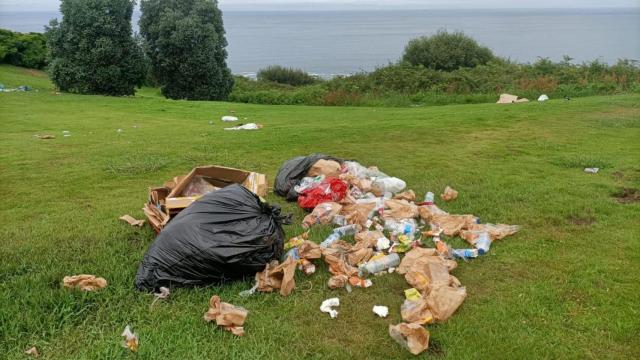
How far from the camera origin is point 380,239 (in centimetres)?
413

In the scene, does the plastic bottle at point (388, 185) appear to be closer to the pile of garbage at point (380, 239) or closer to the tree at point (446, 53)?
the pile of garbage at point (380, 239)

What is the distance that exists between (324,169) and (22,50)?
28026mm

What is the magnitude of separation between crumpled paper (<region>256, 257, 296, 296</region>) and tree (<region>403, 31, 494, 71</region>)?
75.3 feet

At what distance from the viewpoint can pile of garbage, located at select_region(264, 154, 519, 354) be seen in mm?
3293

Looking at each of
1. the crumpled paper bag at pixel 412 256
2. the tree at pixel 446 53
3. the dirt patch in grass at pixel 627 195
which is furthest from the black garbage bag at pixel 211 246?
the tree at pixel 446 53

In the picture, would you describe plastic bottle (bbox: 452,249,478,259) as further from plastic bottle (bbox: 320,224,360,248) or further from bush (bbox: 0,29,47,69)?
bush (bbox: 0,29,47,69)

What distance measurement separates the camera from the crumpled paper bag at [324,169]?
560 centimetres

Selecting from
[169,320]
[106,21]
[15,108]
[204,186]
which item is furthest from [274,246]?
[106,21]

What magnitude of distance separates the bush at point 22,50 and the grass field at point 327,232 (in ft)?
69.0

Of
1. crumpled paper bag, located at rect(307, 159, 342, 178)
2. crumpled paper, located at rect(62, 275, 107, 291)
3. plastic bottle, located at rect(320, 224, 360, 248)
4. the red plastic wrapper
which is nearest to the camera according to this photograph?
crumpled paper, located at rect(62, 275, 107, 291)

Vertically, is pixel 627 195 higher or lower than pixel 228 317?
higher

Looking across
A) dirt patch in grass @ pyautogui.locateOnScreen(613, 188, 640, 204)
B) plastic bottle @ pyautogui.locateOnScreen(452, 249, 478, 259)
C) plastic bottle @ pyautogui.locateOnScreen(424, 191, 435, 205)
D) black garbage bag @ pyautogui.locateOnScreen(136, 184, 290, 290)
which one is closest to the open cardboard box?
black garbage bag @ pyautogui.locateOnScreen(136, 184, 290, 290)

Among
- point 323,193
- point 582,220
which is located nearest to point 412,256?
point 323,193

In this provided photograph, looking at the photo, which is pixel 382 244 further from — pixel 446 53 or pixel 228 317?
pixel 446 53
